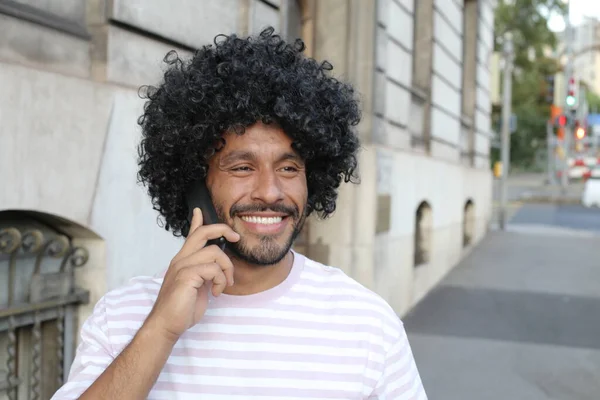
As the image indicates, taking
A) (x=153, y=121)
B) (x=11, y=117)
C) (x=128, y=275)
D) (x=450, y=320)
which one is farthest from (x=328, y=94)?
(x=450, y=320)

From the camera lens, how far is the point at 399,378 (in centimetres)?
175

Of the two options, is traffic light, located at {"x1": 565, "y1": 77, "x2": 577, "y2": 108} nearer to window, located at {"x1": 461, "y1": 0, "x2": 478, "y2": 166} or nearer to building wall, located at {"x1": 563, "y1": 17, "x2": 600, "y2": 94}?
window, located at {"x1": 461, "y1": 0, "x2": 478, "y2": 166}

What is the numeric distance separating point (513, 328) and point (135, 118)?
5.54 metres

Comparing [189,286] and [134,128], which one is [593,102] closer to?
[134,128]

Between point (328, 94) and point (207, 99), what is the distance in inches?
14.0

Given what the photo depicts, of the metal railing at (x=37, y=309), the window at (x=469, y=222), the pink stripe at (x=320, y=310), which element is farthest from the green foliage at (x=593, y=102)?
the pink stripe at (x=320, y=310)

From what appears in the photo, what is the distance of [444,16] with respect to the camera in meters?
10.7

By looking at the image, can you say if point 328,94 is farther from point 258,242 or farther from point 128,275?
point 128,275

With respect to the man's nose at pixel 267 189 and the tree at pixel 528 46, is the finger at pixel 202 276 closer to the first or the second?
the man's nose at pixel 267 189

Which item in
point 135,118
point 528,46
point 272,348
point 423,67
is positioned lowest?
point 272,348

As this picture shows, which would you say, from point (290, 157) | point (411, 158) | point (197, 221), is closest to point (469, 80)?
point (411, 158)

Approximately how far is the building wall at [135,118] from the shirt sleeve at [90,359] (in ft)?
4.44

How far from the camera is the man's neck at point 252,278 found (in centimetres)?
181

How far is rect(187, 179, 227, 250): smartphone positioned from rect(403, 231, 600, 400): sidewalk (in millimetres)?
4200
